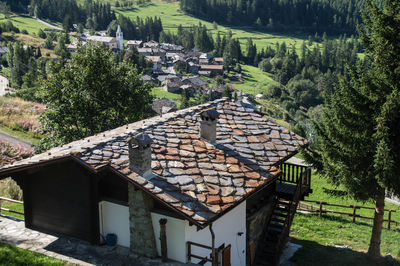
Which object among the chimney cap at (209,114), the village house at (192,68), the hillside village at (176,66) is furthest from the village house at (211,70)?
the chimney cap at (209,114)

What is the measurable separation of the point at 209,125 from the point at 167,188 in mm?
3909

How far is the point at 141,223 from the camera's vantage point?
12.9m

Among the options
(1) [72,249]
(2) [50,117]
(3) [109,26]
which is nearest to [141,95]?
(2) [50,117]

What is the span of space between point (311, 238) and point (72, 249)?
37.3ft

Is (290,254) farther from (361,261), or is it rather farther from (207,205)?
(207,205)

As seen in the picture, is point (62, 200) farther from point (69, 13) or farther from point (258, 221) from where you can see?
point (69, 13)

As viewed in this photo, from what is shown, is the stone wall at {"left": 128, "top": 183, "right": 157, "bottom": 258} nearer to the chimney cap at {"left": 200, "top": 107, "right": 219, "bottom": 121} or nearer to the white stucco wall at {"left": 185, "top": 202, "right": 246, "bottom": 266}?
the white stucco wall at {"left": 185, "top": 202, "right": 246, "bottom": 266}

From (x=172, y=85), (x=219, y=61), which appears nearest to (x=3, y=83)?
(x=172, y=85)

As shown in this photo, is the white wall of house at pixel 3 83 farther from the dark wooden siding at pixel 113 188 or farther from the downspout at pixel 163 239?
the downspout at pixel 163 239

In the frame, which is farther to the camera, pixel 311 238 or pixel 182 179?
pixel 311 238

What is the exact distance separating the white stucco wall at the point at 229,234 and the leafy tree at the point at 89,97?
13.5m

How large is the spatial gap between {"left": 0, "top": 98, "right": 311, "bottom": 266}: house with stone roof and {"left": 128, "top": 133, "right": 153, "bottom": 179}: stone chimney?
3 cm

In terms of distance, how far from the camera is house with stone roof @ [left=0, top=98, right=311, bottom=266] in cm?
1248

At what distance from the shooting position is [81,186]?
13.7 m
